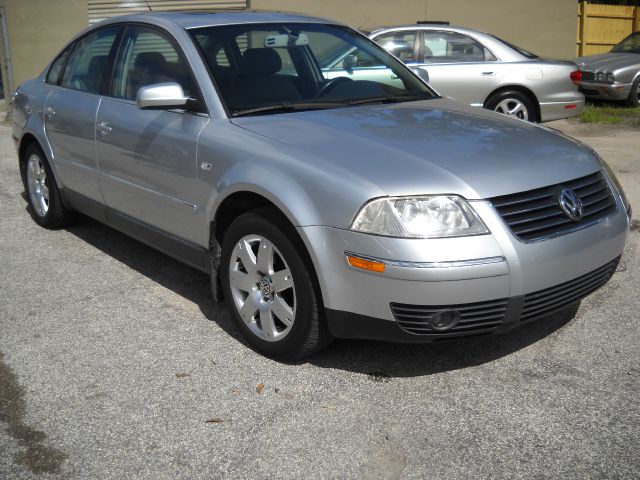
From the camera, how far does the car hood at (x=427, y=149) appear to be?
11.7ft

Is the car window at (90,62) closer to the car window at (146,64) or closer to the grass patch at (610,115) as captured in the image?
the car window at (146,64)

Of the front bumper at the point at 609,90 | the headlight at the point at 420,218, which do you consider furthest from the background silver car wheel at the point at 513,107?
the headlight at the point at 420,218

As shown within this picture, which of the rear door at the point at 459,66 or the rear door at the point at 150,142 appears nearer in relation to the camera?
the rear door at the point at 150,142

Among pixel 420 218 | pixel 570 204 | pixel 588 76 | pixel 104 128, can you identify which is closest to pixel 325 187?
pixel 420 218

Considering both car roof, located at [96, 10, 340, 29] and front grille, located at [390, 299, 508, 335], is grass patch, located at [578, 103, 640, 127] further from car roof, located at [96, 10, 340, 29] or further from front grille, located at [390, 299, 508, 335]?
front grille, located at [390, 299, 508, 335]

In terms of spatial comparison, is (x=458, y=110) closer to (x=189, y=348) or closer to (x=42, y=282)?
(x=189, y=348)

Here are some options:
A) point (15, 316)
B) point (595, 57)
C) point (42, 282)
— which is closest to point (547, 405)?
point (15, 316)

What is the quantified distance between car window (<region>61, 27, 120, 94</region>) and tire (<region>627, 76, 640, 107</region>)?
1021cm

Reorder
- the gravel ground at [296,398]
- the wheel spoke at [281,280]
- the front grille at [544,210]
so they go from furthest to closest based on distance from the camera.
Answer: the wheel spoke at [281,280], the front grille at [544,210], the gravel ground at [296,398]

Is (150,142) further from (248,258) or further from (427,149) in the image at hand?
(427,149)

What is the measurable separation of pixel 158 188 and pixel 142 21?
4.03 ft

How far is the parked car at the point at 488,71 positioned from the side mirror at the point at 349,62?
15.7 feet

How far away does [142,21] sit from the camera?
5188 mm

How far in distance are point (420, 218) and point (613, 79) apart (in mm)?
11053
